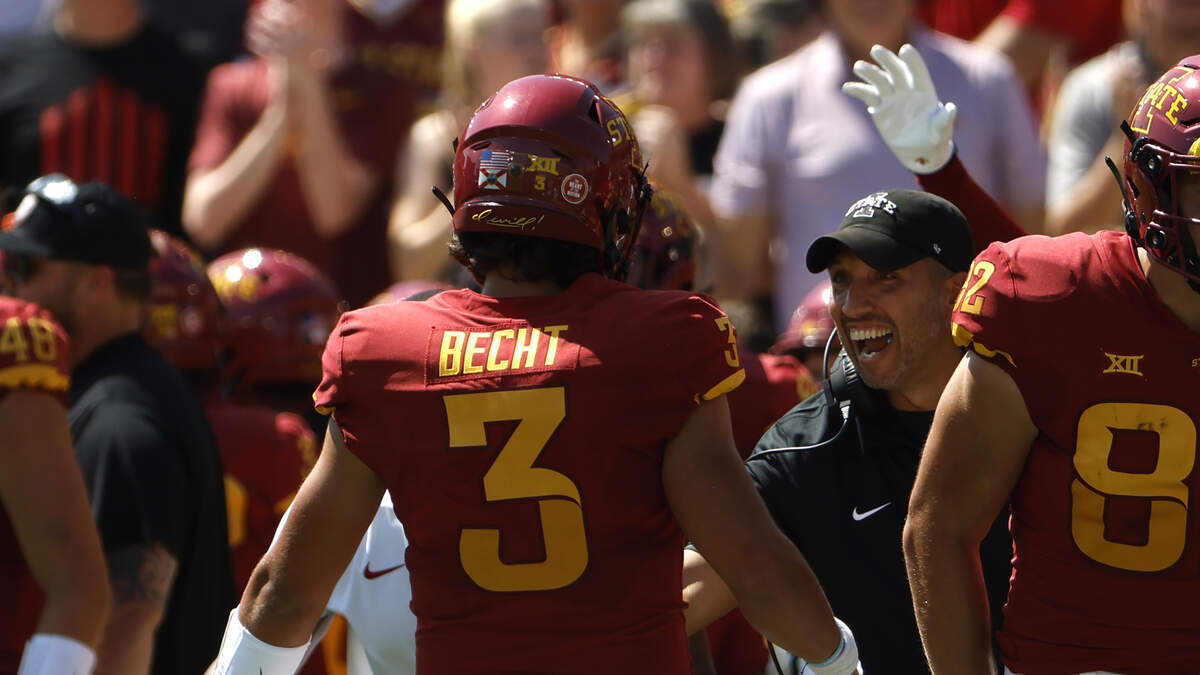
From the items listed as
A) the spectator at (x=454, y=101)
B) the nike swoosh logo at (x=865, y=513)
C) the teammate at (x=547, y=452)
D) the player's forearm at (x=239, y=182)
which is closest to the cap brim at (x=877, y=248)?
the nike swoosh logo at (x=865, y=513)

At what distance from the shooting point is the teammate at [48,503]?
4.27 meters

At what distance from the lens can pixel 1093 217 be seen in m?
6.92

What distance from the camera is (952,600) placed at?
3428 mm

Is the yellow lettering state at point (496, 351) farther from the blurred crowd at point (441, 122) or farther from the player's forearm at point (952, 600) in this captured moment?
the blurred crowd at point (441, 122)

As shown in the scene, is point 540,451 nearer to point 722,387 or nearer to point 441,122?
point 722,387

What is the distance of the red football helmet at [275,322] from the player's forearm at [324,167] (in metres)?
1.28

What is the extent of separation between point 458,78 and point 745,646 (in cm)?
355

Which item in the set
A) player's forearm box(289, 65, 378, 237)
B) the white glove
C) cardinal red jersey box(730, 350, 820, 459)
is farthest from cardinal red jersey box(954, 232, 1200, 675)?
player's forearm box(289, 65, 378, 237)

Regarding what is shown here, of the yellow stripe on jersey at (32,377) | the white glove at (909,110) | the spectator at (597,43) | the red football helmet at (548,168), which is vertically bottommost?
the spectator at (597,43)

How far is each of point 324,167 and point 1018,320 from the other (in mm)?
4836

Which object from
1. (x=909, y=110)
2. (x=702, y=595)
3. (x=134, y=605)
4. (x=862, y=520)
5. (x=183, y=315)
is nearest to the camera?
(x=702, y=595)

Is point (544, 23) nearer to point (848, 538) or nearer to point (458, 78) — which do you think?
point (458, 78)

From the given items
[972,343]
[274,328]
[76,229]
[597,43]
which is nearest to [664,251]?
[972,343]

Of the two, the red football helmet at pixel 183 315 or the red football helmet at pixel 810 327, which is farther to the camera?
the red football helmet at pixel 810 327
